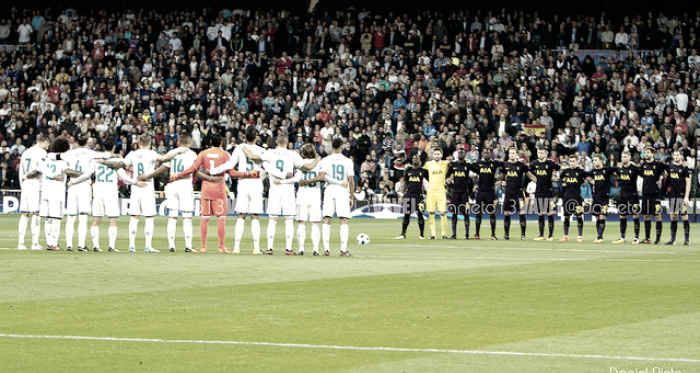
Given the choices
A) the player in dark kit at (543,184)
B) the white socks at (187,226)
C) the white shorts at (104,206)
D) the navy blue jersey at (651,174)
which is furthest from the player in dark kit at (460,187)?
the white shorts at (104,206)

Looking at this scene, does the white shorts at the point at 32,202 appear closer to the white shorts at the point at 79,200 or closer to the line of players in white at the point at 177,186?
the line of players in white at the point at 177,186

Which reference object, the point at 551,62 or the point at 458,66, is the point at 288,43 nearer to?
the point at 458,66

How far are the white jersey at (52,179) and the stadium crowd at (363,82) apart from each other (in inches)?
630

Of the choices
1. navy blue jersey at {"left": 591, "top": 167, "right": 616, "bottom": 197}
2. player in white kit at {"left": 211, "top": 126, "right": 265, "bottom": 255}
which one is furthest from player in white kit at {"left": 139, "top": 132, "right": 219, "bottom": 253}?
navy blue jersey at {"left": 591, "top": 167, "right": 616, "bottom": 197}

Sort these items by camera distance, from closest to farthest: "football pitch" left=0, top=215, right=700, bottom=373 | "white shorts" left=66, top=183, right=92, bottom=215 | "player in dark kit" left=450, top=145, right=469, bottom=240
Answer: "football pitch" left=0, top=215, right=700, bottom=373 → "white shorts" left=66, top=183, right=92, bottom=215 → "player in dark kit" left=450, top=145, right=469, bottom=240

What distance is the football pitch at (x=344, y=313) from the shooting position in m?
7.71

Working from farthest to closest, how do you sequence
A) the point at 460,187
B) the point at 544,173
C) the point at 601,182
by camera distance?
the point at 460,187 → the point at 544,173 → the point at 601,182

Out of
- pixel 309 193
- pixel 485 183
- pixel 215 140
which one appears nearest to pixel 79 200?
pixel 215 140

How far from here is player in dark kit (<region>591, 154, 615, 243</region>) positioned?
24.4 m

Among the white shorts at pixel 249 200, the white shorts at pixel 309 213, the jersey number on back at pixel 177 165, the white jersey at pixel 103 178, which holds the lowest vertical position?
the white shorts at pixel 309 213

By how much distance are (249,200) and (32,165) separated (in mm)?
4014

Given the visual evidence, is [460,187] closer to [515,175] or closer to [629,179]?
[515,175]

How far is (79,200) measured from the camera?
18547 mm

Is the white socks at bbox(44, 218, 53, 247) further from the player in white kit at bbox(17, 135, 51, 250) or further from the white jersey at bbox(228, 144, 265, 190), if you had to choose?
the white jersey at bbox(228, 144, 265, 190)
